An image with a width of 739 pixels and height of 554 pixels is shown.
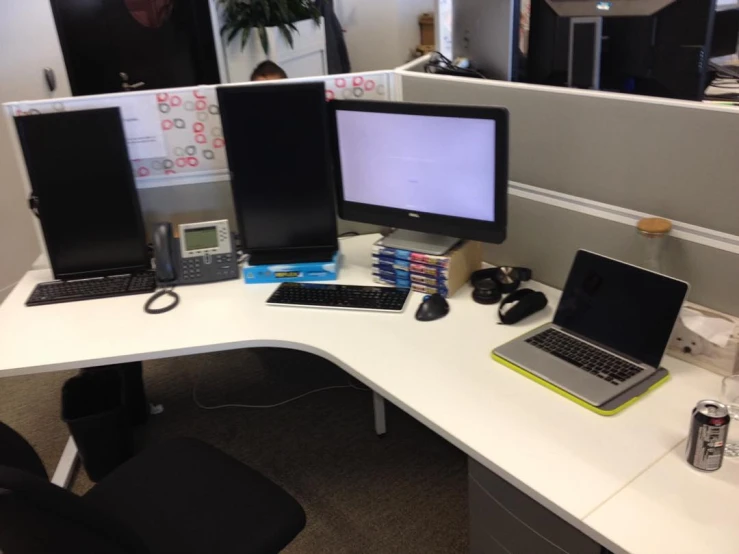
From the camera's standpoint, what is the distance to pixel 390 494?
2211 mm

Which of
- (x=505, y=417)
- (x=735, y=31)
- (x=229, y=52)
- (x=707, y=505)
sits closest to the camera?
(x=707, y=505)

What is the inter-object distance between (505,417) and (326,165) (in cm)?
96

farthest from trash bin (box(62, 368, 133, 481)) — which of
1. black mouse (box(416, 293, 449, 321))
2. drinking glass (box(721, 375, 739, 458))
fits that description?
drinking glass (box(721, 375, 739, 458))

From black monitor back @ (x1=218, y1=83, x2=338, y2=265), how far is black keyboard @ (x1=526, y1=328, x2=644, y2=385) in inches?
28.7

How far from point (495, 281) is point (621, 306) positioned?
0.41 meters

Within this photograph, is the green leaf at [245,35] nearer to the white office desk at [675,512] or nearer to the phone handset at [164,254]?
the phone handset at [164,254]

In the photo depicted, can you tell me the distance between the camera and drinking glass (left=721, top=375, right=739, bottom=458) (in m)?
1.30

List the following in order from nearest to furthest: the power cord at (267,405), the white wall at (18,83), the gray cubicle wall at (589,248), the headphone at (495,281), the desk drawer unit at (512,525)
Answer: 1. the desk drawer unit at (512,525)
2. the gray cubicle wall at (589,248)
3. the headphone at (495,281)
4. the power cord at (267,405)
5. the white wall at (18,83)

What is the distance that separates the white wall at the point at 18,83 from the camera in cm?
333

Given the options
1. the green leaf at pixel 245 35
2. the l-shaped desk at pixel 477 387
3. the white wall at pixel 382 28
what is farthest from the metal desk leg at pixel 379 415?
the white wall at pixel 382 28

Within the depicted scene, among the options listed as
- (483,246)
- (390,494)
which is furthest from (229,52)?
(390,494)

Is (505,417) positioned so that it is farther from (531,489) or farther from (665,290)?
(665,290)

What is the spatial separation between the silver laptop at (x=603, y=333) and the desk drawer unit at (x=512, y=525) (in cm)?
25

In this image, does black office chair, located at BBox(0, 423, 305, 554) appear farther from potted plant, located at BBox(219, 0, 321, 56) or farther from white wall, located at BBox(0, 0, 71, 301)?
potted plant, located at BBox(219, 0, 321, 56)
